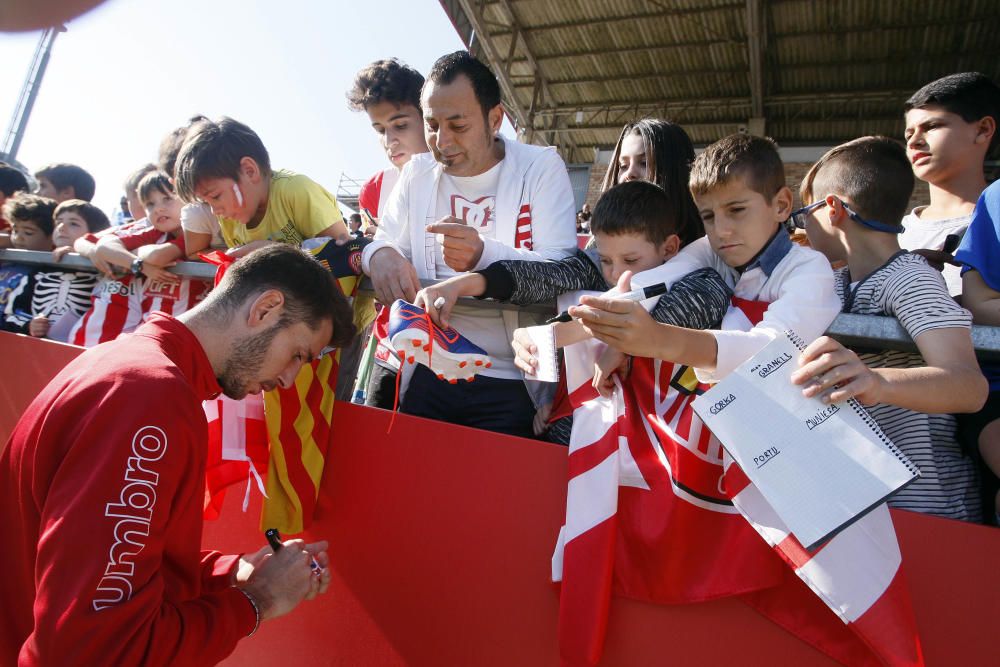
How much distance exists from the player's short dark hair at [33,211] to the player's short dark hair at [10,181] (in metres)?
0.94

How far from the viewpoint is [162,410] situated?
51.4 inches

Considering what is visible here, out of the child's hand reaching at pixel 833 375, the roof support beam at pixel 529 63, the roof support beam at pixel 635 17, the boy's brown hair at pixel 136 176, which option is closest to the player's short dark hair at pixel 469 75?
the child's hand reaching at pixel 833 375

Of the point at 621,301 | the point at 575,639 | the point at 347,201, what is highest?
the point at 347,201

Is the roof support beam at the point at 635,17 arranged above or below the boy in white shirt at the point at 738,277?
above

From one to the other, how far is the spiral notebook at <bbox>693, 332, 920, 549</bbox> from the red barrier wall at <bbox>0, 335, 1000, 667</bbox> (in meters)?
0.34

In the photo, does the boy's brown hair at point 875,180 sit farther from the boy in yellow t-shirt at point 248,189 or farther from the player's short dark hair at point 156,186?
the player's short dark hair at point 156,186

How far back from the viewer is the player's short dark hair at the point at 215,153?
2406mm

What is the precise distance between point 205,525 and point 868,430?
1.92m

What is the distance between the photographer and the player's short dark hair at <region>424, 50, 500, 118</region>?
226 cm

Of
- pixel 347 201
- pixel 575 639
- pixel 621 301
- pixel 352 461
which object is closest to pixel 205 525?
pixel 352 461

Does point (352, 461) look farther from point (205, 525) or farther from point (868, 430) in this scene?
point (868, 430)

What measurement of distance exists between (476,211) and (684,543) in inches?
49.9

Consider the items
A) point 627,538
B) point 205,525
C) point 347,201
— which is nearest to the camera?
point 627,538

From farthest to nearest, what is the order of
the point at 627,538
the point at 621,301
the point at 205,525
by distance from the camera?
the point at 205,525, the point at 627,538, the point at 621,301
